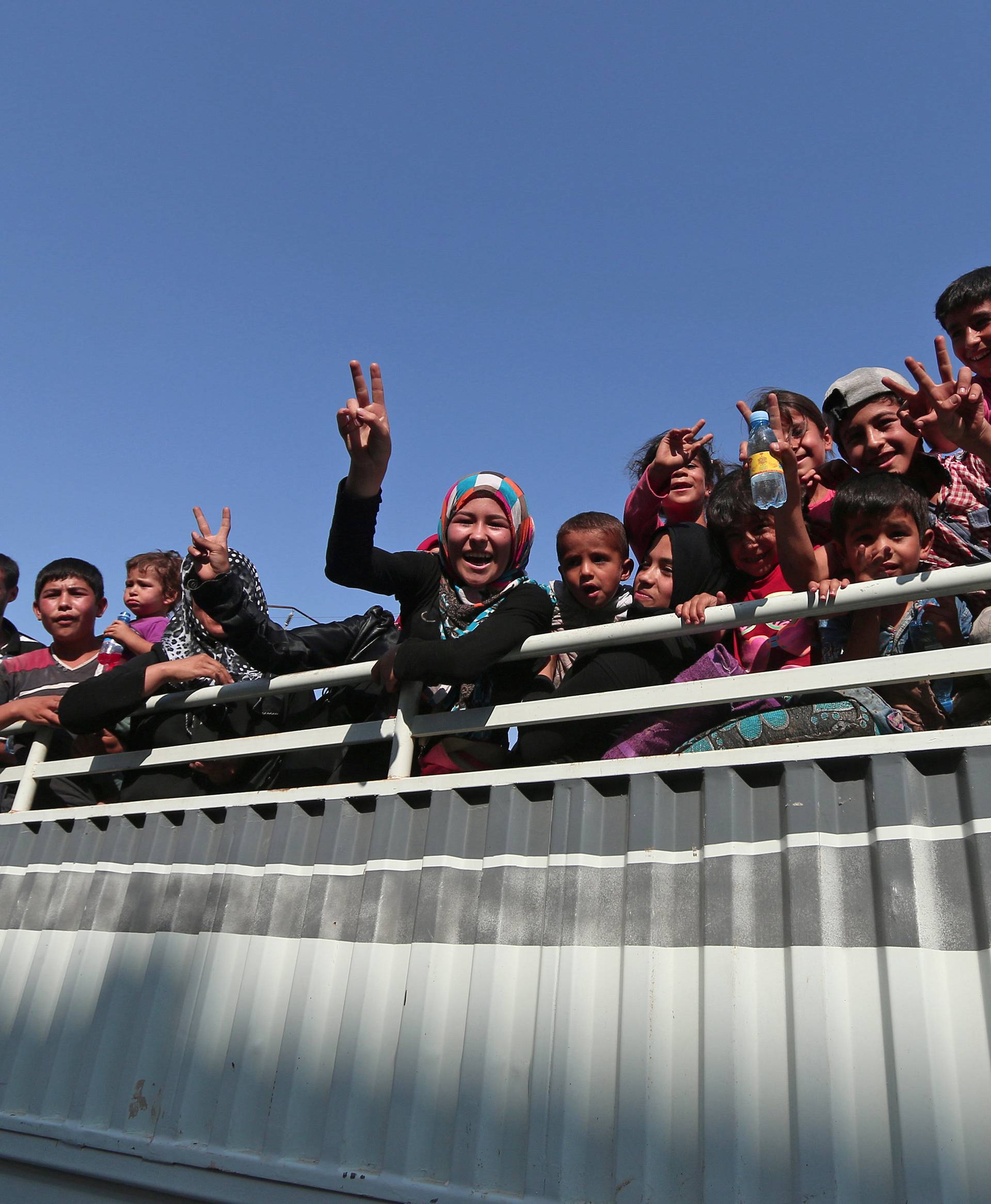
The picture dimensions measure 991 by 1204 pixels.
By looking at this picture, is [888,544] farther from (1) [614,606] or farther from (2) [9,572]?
(2) [9,572]

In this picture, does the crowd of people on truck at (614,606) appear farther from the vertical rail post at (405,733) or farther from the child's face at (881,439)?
the vertical rail post at (405,733)

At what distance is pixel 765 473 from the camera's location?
3.36m

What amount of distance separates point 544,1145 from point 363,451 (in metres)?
2.32

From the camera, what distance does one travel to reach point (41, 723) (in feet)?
14.9

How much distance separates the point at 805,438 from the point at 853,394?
12.5 inches

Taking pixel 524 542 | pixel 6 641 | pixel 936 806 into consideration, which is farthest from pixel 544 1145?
pixel 6 641

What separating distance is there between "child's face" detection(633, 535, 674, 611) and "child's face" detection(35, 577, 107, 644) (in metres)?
3.13

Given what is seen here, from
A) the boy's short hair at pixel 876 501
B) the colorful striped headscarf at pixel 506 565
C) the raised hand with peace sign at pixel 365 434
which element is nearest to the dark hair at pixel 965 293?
the boy's short hair at pixel 876 501

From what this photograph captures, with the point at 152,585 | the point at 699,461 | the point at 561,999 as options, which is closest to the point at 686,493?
the point at 699,461

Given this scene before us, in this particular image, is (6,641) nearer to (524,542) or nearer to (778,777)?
(524,542)

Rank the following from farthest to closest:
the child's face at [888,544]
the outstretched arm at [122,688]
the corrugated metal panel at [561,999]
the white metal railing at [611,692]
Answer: the outstretched arm at [122,688]
the child's face at [888,544]
the white metal railing at [611,692]
the corrugated metal panel at [561,999]

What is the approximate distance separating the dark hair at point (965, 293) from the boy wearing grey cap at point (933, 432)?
0.37m

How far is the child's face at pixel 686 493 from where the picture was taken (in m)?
4.33

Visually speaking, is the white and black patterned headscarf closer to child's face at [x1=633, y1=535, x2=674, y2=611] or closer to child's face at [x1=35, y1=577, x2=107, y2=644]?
child's face at [x1=35, y1=577, x2=107, y2=644]
